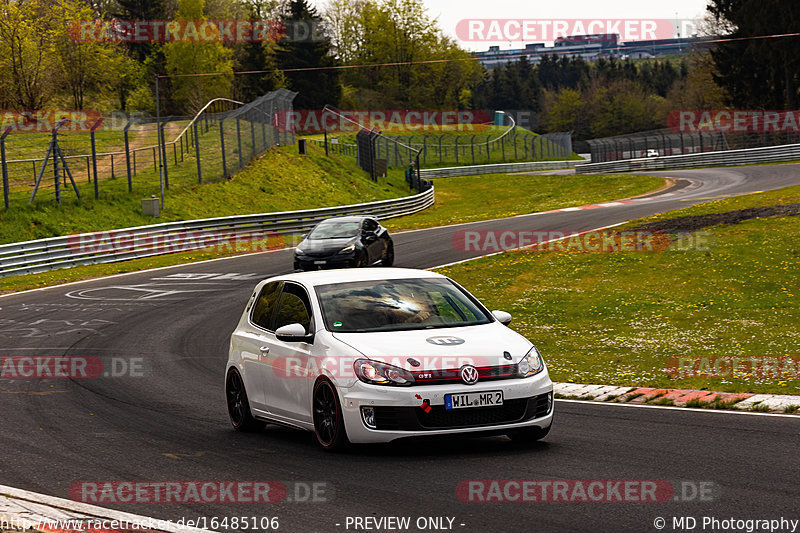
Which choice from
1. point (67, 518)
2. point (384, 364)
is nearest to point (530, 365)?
point (384, 364)

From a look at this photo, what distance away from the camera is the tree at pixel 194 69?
97.1 m

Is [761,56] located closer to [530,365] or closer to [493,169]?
[493,169]

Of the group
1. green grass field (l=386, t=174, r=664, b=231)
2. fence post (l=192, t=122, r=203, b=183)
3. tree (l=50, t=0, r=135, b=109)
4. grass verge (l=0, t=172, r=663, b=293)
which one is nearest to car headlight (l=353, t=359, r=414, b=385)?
grass verge (l=0, t=172, r=663, b=293)

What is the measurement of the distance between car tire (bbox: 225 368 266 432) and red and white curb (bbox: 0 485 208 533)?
2.97 meters

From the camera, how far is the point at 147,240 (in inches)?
1355

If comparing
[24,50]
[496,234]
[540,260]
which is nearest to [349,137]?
[24,50]

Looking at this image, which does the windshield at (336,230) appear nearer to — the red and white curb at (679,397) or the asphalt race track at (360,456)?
the asphalt race track at (360,456)

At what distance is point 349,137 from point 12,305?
254 ft

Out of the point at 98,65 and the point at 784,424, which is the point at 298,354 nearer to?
the point at 784,424

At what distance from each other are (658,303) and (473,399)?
11.4m

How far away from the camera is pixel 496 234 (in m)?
34.3

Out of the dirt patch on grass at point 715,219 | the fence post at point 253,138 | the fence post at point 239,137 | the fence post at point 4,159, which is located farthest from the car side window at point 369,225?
the fence post at point 253,138

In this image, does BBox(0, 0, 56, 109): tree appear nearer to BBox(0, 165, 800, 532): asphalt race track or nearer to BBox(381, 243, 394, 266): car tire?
BBox(381, 243, 394, 266): car tire

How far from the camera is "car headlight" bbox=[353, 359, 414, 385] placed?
25.9ft
